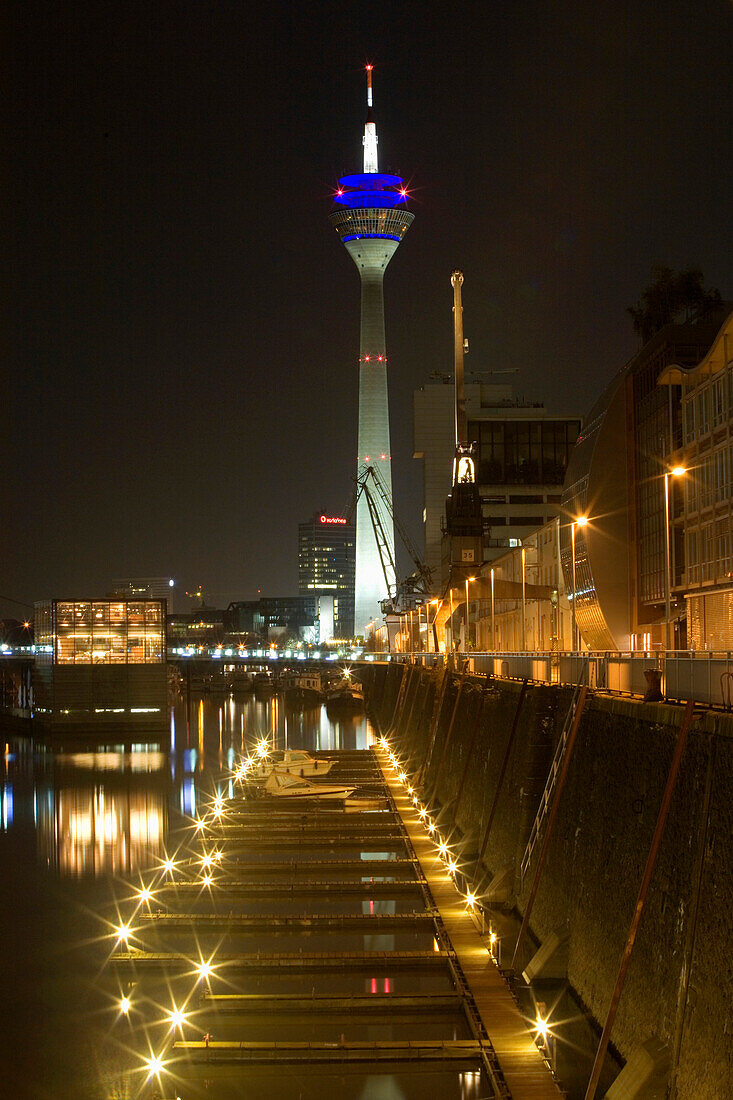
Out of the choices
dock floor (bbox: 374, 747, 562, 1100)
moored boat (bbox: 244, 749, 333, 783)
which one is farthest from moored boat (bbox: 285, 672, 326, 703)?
dock floor (bbox: 374, 747, 562, 1100)

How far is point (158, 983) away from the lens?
80.0 ft

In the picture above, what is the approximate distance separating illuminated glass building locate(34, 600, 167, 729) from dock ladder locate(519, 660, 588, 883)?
67.6 meters

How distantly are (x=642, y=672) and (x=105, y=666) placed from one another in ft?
243

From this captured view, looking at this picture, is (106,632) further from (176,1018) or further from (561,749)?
(176,1018)

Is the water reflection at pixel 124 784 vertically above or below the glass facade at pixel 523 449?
below

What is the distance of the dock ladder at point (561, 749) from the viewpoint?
77.3 ft

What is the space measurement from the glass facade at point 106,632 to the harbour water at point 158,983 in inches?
1660

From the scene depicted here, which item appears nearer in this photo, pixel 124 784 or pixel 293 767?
pixel 293 767

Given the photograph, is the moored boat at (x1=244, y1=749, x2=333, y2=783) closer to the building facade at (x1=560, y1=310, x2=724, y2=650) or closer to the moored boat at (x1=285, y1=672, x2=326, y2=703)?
the building facade at (x1=560, y1=310, x2=724, y2=650)

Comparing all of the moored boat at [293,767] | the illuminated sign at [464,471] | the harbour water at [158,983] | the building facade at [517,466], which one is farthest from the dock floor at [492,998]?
the building facade at [517,466]

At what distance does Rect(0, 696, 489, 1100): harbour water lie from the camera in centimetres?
1900

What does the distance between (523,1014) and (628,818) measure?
4.10 metres

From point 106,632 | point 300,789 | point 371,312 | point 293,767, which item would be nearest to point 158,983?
point 300,789

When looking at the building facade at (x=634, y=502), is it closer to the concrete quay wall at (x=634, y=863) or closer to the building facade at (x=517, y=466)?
the concrete quay wall at (x=634, y=863)
